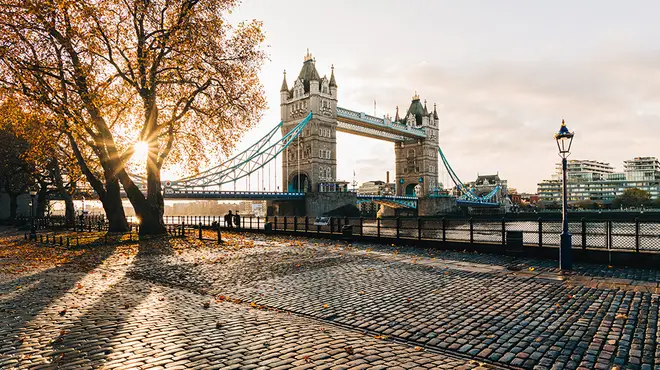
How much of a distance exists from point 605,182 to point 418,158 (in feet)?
266

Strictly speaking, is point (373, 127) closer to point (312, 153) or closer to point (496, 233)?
point (312, 153)

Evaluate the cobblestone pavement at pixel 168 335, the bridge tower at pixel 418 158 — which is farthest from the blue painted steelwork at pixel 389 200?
the cobblestone pavement at pixel 168 335

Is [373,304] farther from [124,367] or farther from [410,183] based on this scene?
[410,183]

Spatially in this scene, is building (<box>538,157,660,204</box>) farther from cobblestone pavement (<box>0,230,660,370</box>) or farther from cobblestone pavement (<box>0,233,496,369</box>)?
cobblestone pavement (<box>0,233,496,369</box>)

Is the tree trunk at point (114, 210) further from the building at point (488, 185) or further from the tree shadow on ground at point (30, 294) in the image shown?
the building at point (488, 185)

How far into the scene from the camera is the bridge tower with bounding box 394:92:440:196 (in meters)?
114

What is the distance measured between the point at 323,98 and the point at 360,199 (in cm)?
2431

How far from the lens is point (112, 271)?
12414 mm

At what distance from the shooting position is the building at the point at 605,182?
147 m

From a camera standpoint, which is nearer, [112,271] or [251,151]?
[112,271]

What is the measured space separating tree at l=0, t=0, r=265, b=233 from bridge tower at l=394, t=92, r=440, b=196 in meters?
91.9

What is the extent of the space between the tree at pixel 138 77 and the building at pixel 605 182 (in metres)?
148

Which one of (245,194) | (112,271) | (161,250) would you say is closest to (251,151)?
(245,194)

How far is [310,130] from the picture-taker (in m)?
85.4
